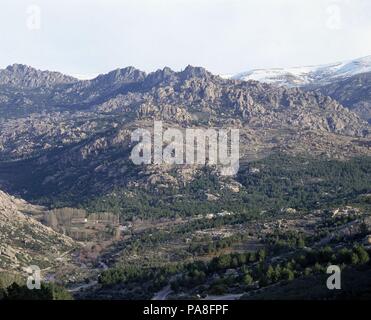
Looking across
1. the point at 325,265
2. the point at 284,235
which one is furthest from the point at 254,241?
the point at 325,265

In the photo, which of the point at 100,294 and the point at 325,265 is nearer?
the point at 325,265

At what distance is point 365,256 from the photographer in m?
97.9

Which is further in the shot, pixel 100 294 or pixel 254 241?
pixel 254 241

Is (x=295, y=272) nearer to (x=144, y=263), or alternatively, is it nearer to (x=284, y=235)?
(x=284, y=235)

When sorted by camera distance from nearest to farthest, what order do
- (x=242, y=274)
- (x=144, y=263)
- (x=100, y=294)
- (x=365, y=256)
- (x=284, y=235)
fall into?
(x=365, y=256)
(x=242, y=274)
(x=100, y=294)
(x=284, y=235)
(x=144, y=263)

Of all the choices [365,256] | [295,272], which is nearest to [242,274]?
[295,272]
